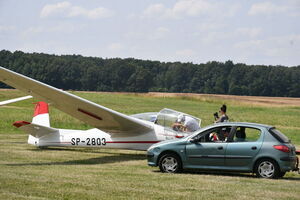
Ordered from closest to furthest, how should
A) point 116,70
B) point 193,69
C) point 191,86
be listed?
point 116,70
point 191,86
point 193,69

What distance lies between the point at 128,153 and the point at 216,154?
250 inches

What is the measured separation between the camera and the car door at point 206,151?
12594 millimetres

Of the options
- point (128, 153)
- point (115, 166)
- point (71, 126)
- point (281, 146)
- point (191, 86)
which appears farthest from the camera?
point (191, 86)

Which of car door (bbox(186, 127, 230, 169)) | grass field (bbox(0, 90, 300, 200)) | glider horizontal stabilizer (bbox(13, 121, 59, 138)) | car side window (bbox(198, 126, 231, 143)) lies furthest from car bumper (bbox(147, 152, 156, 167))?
glider horizontal stabilizer (bbox(13, 121, 59, 138))

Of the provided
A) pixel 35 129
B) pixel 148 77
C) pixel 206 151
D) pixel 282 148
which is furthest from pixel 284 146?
pixel 148 77

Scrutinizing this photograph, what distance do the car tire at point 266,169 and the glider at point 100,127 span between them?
4.36 metres

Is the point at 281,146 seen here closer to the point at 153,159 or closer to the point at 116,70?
the point at 153,159

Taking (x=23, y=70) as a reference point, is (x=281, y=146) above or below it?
below

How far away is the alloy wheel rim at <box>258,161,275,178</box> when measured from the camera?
482 inches

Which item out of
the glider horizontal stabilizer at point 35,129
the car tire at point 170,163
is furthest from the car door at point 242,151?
the glider horizontal stabilizer at point 35,129

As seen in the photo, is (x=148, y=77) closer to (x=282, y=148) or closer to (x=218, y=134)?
(x=218, y=134)

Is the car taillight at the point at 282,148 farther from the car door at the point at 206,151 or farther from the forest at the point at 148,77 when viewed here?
the forest at the point at 148,77

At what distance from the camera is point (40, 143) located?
18797mm

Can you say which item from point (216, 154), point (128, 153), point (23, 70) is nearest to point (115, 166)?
point (216, 154)
